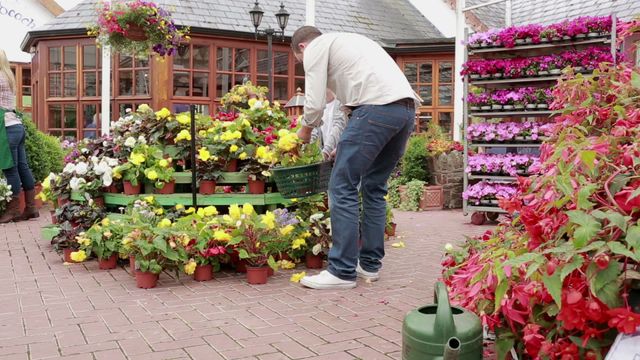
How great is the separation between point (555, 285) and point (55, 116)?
15011 millimetres

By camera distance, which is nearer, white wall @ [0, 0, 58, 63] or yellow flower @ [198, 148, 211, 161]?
yellow flower @ [198, 148, 211, 161]

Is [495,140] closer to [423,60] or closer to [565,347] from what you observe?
[565,347]

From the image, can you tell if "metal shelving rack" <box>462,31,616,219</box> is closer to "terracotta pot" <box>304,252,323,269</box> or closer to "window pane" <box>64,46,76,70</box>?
"terracotta pot" <box>304,252,323,269</box>

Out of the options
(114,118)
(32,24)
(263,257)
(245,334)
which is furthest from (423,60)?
(245,334)

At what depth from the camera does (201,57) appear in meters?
14.3

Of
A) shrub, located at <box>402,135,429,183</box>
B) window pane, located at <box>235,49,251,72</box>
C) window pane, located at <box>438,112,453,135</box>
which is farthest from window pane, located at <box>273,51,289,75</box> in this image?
shrub, located at <box>402,135,429,183</box>

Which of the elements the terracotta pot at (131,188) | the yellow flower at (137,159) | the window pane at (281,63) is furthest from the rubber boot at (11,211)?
the window pane at (281,63)

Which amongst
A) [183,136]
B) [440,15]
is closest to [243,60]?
[440,15]

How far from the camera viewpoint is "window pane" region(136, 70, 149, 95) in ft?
46.4

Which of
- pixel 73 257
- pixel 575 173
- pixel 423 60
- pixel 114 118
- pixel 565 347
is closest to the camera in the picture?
pixel 565 347

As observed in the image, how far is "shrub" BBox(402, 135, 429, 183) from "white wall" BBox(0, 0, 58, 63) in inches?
472

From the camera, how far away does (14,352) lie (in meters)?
2.98

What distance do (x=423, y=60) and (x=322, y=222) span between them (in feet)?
37.9

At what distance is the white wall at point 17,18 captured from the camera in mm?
17594
